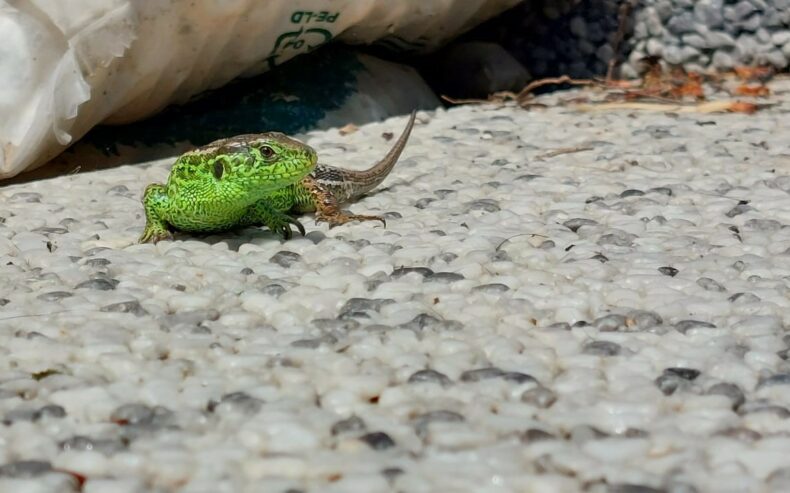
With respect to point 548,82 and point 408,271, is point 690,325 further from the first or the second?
point 548,82

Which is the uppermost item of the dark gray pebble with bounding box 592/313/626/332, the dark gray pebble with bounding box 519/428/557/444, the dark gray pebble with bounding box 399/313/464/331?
the dark gray pebble with bounding box 519/428/557/444

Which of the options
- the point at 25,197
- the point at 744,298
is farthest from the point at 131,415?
the point at 25,197

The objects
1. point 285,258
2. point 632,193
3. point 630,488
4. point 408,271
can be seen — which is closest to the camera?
point 630,488

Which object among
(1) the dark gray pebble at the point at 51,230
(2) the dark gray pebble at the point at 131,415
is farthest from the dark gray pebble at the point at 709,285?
(1) the dark gray pebble at the point at 51,230

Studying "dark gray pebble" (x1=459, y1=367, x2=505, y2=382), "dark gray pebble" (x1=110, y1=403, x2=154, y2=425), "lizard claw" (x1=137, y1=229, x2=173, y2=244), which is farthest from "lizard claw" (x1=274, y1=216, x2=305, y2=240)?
"dark gray pebble" (x1=110, y1=403, x2=154, y2=425)

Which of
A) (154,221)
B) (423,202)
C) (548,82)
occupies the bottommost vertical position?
(548,82)

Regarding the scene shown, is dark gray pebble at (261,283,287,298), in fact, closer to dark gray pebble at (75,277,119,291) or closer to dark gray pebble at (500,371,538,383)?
dark gray pebble at (75,277,119,291)

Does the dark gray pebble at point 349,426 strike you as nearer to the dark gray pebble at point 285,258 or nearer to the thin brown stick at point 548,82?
the dark gray pebble at point 285,258
